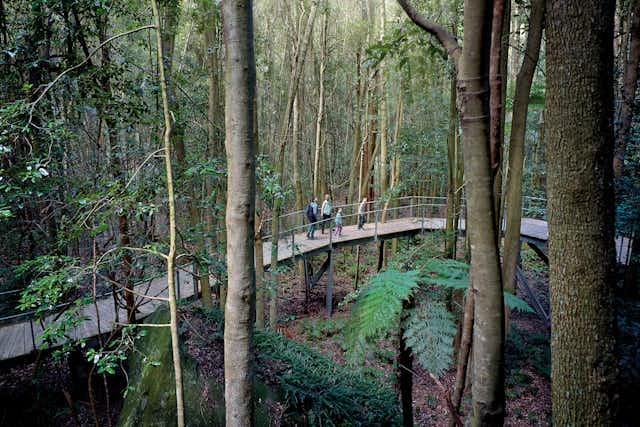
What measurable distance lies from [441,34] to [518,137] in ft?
10.9

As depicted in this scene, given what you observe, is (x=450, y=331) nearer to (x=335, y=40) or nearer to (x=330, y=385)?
(x=330, y=385)

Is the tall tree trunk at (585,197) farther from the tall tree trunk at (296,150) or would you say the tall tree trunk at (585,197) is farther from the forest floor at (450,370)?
the tall tree trunk at (296,150)

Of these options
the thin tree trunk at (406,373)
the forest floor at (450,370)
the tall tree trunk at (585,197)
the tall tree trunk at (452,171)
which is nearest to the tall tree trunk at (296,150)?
the forest floor at (450,370)

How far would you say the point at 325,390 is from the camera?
15.7 ft

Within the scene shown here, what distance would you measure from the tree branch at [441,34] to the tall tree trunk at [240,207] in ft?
2.74

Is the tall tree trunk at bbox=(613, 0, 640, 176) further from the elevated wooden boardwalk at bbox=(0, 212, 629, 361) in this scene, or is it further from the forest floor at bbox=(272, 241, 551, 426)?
the forest floor at bbox=(272, 241, 551, 426)

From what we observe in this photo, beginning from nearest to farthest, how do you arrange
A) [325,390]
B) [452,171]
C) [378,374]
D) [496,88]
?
1. [496,88]
2. [325,390]
3. [452,171]
4. [378,374]

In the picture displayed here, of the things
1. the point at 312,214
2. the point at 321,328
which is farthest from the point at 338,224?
the point at 321,328

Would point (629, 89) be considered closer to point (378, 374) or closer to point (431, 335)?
point (378, 374)

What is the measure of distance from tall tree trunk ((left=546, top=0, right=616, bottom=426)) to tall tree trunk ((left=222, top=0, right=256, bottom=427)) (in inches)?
54.3

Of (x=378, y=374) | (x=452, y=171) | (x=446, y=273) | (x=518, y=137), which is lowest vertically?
(x=378, y=374)

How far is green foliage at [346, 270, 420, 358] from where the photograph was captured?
1591 millimetres

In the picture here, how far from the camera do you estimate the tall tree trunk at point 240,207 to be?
191 cm

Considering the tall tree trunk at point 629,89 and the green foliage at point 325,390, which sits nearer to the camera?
the green foliage at point 325,390
